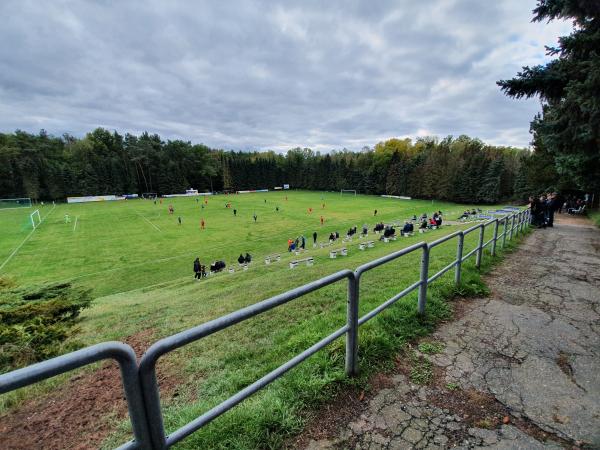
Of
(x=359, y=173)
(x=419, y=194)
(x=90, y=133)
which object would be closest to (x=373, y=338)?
(x=419, y=194)

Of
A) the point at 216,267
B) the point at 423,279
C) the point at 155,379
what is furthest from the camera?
the point at 216,267

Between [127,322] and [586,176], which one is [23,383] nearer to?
[127,322]

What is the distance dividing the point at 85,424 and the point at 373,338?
3421 millimetres

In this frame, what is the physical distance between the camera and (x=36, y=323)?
21.4ft

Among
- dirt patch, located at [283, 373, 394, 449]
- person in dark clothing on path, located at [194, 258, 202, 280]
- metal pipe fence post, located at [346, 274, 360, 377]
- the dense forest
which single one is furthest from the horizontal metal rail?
the dense forest

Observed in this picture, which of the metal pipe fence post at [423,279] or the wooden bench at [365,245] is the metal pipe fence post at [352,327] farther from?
the wooden bench at [365,245]

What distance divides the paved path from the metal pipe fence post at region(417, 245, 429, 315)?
1.38ft

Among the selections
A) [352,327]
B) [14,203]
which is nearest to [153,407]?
[352,327]

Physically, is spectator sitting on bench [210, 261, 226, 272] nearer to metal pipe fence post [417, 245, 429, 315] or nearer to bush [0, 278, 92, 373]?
bush [0, 278, 92, 373]

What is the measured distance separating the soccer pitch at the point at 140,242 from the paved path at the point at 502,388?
1463 cm

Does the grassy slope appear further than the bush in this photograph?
No

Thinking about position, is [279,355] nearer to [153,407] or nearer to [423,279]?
[423,279]

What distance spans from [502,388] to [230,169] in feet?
354

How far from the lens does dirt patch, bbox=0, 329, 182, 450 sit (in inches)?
120
